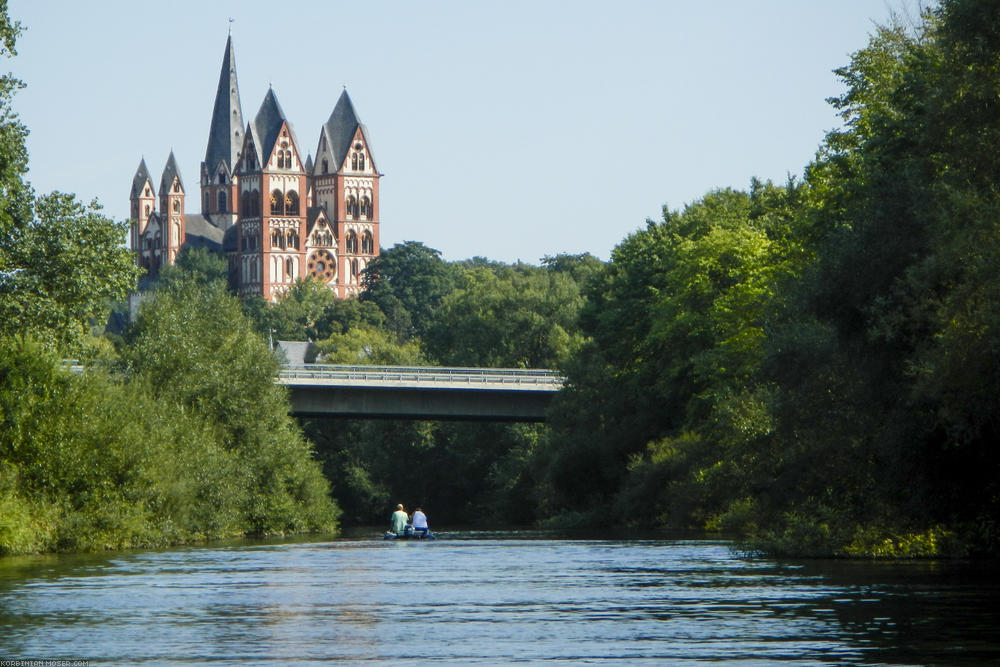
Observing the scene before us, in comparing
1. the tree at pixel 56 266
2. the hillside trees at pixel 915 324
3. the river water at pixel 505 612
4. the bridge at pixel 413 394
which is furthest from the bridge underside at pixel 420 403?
the hillside trees at pixel 915 324

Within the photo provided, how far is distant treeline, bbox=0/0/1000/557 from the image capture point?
3122cm

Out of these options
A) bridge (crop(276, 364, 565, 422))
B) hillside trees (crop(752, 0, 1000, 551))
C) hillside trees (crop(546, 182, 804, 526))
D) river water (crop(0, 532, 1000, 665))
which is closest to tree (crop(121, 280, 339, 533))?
bridge (crop(276, 364, 565, 422))

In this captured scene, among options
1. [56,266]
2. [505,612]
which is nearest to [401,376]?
[56,266]

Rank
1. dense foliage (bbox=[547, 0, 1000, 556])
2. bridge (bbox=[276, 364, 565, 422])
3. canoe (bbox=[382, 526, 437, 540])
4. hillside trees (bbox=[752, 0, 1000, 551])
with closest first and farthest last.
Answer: hillside trees (bbox=[752, 0, 1000, 551]) < dense foliage (bbox=[547, 0, 1000, 556]) < canoe (bbox=[382, 526, 437, 540]) < bridge (bbox=[276, 364, 565, 422])

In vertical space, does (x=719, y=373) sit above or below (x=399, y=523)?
above

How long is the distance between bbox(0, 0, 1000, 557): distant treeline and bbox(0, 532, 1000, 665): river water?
2586mm

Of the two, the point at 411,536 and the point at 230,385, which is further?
the point at 230,385

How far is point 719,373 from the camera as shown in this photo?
5859cm

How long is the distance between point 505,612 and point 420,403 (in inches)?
2333

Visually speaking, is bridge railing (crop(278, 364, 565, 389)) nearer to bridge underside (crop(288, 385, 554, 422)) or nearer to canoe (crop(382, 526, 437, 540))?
bridge underside (crop(288, 385, 554, 422))

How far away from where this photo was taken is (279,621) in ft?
74.8

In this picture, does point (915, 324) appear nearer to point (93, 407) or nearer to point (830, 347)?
point (830, 347)

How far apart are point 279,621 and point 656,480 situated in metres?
44.1

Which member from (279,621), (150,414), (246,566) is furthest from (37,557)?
(279,621)
